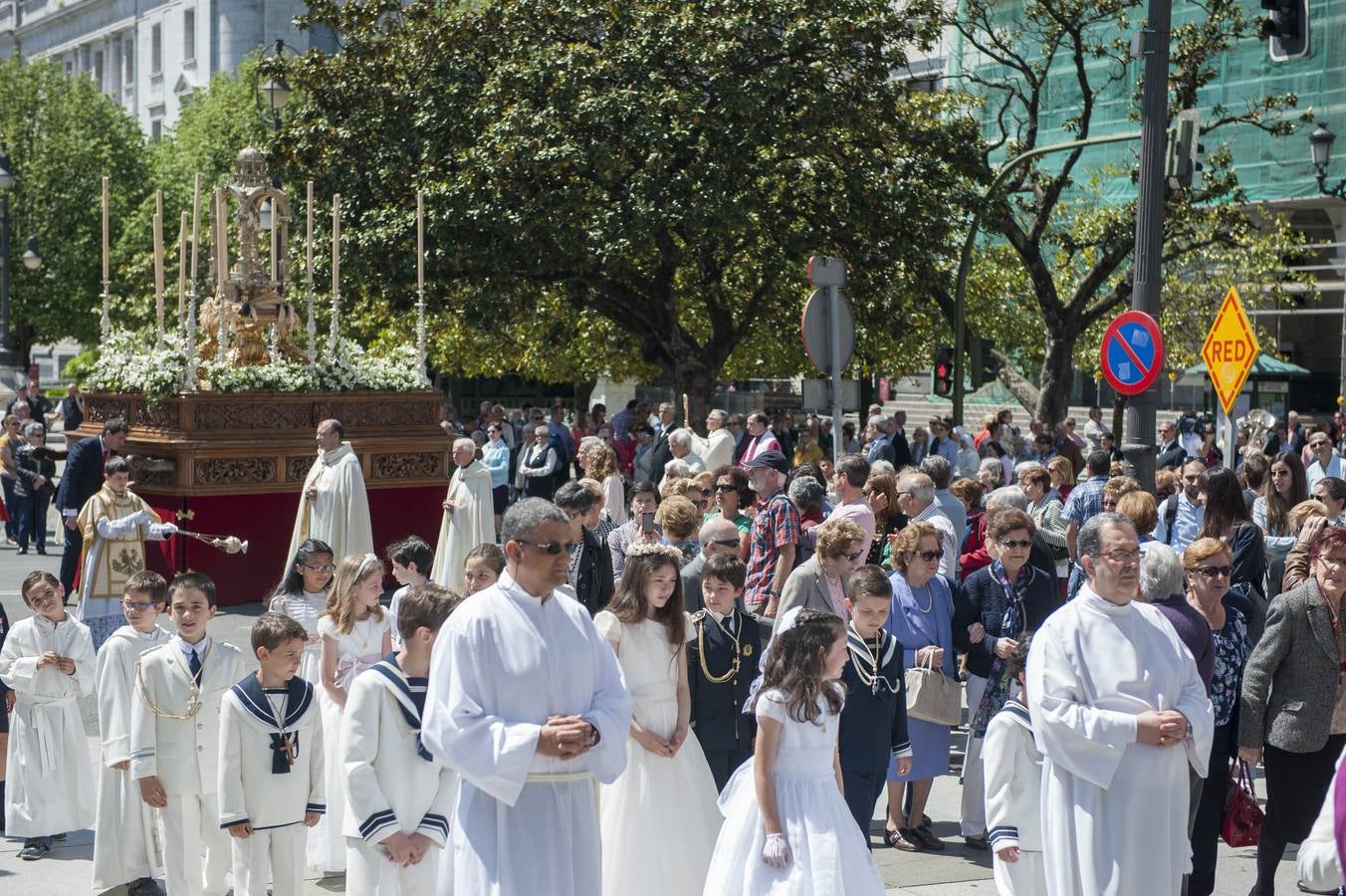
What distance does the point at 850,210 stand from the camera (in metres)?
23.9

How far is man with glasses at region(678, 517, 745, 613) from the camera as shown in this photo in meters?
8.68

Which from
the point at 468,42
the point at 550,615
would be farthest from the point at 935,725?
the point at 468,42

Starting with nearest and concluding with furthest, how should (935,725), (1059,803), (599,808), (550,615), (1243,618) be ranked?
(550,615) → (1059,803) → (599,808) → (1243,618) → (935,725)

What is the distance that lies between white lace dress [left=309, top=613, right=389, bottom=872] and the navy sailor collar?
0.64 meters

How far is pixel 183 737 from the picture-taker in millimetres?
7281

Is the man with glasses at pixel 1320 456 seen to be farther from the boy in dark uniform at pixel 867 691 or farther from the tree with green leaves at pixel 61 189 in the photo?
the tree with green leaves at pixel 61 189

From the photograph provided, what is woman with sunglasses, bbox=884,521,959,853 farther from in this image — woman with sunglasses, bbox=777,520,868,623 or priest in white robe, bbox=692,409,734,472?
priest in white robe, bbox=692,409,734,472

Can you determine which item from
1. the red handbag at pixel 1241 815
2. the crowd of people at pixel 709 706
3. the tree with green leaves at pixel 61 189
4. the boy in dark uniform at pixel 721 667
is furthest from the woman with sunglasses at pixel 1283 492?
the tree with green leaves at pixel 61 189

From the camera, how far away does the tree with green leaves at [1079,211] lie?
90.6 ft

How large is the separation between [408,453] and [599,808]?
1108 centimetres

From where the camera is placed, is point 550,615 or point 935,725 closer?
point 550,615

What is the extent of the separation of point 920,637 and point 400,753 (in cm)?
355

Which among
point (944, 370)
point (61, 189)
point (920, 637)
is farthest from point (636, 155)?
point (61, 189)

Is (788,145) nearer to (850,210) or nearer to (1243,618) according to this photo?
(850,210)
